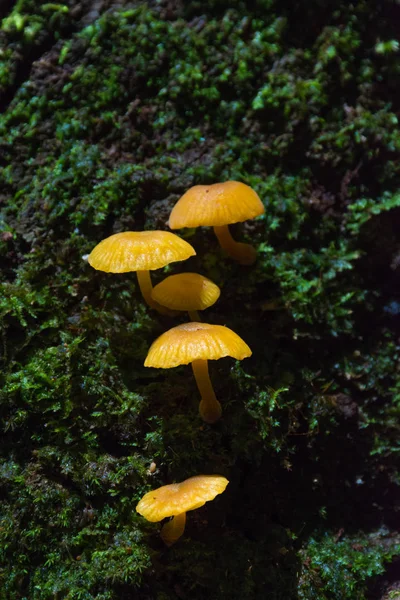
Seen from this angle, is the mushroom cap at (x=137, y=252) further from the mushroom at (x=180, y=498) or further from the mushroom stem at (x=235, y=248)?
the mushroom at (x=180, y=498)

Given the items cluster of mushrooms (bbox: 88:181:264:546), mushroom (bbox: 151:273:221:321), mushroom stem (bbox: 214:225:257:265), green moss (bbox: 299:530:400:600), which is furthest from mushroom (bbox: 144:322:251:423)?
green moss (bbox: 299:530:400:600)

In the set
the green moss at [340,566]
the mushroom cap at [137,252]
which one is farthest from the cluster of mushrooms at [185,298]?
the green moss at [340,566]

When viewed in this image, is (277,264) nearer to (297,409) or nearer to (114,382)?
(297,409)

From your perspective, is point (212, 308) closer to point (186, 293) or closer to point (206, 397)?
point (186, 293)

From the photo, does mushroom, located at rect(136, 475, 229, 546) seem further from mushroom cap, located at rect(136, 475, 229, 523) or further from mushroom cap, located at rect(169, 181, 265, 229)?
mushroom cap, located at rect(169, 181, 265, 229)

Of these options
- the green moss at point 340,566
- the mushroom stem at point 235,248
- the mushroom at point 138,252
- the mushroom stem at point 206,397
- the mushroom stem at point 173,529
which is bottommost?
the green moss at point 340,566
